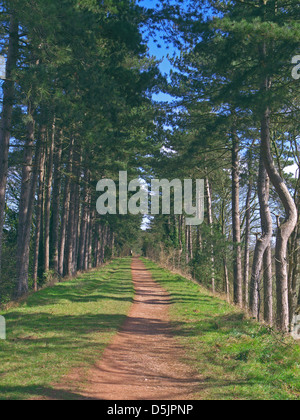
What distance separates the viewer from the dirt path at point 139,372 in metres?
6.11

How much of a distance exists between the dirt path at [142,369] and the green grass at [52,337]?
1.18 ft

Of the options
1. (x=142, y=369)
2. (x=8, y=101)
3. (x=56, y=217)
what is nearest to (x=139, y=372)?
(x=142, y=369)

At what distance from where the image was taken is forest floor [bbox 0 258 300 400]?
6.21m

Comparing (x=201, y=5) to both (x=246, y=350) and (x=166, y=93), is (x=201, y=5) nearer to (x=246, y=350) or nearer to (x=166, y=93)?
(x=166, y=93)

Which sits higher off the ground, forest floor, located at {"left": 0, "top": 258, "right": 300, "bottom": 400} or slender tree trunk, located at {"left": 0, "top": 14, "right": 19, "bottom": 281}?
slender tree trunk, located at {"left": 0, "top": 14, "right": 19, "bottom": 281}

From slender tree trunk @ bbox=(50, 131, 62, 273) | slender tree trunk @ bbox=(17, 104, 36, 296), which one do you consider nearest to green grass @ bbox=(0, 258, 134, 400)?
slender tree trunk @ bbox=(17, 104, 36, 296)

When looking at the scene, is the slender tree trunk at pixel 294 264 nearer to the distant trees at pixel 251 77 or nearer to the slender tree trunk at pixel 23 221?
the distant trees at pixel 251 77

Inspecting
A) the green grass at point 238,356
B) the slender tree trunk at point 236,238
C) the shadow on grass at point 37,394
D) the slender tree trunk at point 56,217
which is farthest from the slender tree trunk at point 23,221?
the shadow on grass at point 37,394

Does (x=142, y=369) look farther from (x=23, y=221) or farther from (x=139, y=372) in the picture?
(x=23, y=221)

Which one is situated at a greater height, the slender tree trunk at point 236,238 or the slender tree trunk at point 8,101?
the slender tree trunk at point 8,101

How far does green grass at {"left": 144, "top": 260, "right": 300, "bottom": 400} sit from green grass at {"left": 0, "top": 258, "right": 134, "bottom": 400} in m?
2.10

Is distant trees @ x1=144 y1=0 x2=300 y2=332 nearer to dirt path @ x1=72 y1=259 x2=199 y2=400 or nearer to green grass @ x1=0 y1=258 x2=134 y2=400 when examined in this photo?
dirt path @ x1=72 y1=259 x2=199 y2=400

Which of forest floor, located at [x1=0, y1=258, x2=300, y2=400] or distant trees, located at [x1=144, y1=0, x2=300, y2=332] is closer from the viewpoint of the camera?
forest floor, located at [x1=0, y1=258, x2=300, y2=400]

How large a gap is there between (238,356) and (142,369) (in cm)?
200
